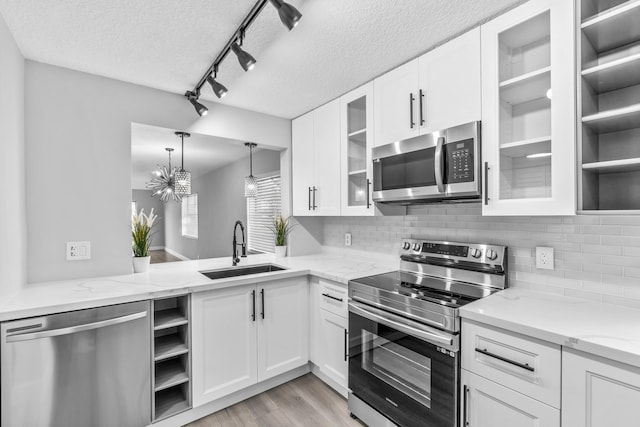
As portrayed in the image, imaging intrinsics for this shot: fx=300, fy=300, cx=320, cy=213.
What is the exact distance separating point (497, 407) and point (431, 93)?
67.1 inches

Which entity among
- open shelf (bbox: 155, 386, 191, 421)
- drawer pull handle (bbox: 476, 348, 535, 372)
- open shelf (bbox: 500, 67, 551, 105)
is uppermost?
open shelf (bbox: 500, 67, 551, 105)

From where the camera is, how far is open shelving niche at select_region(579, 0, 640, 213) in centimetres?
127

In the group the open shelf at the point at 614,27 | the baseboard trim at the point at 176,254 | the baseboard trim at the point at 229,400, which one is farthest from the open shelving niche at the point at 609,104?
the baseboard trim at the point at 176,254

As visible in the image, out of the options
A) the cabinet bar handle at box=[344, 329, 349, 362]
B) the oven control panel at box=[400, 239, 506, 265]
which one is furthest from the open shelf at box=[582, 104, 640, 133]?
the cabinet bar handle at box=[344, 329, 349, 362]

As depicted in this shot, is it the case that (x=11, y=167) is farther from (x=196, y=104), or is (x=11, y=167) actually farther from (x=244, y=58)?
(x=244, y=58)

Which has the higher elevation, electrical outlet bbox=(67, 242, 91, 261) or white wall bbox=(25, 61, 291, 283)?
white wall bbox=(25, 61, 291, 283)

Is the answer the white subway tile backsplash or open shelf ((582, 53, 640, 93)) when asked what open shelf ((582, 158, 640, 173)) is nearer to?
the white subway tile backsplash

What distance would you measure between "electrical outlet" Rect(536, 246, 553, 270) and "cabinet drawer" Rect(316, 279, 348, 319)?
1.19m

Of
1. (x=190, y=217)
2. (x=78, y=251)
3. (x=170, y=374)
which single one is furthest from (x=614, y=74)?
(x=190, y=217)

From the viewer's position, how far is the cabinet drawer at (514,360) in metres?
1.17

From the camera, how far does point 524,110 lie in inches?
65.3

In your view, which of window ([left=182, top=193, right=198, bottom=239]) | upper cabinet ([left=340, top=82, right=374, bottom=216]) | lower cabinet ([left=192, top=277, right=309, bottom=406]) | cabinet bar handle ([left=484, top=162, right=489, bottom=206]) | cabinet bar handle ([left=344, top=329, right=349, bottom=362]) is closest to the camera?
cabinet bar handle ([left=484, top=162, right=489, bottom=206])

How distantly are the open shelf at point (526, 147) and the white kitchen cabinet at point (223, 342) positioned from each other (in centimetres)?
185

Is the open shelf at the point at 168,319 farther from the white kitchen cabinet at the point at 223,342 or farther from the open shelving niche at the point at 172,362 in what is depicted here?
the white kitchen cabinet at the point at 223,342
